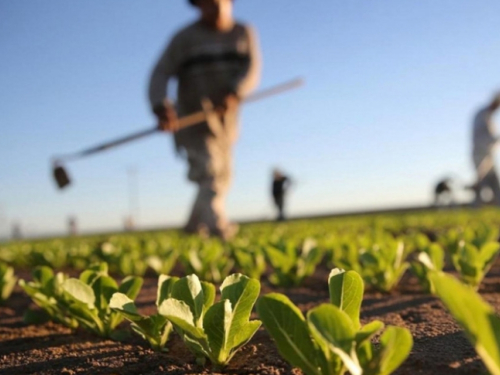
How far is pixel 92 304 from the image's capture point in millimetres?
1404

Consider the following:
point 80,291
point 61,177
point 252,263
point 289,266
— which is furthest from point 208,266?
Answer: point 61,177

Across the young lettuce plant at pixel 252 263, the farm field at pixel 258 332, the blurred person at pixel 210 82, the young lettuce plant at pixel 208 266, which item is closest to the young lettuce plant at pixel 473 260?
the farm field at pixel 258 332

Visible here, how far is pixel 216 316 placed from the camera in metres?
1.02

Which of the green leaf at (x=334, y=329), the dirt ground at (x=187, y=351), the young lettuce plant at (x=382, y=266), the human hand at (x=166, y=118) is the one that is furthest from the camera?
the human hand at (x=166, y=118)

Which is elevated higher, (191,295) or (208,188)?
(208,188)

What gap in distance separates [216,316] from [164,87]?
16.8 ft

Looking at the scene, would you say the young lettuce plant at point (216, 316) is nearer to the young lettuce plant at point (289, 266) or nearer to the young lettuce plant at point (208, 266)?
the young lettuce plant at point (289, 266)

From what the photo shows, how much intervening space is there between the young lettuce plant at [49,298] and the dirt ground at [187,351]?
0.12ft

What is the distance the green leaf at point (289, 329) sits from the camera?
0.90m

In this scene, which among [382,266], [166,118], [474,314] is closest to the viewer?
[474,314]

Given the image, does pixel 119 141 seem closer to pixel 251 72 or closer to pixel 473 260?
pixel 251 72

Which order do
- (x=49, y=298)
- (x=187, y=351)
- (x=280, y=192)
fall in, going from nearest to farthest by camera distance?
1. (x=187, y=351)
2. (x=49, y=298)
3. (x=280, y=192)

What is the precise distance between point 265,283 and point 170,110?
3.42 meters

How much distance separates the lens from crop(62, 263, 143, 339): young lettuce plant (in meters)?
1.37
